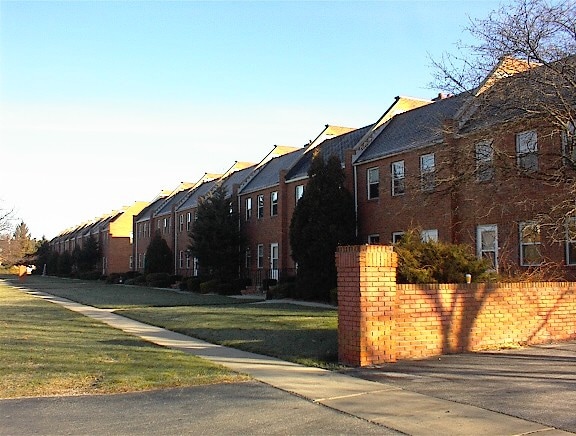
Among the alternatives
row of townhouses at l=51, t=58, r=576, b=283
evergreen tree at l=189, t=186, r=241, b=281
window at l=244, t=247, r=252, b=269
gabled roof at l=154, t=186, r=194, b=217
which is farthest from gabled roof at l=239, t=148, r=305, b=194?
gabled roof at l=154, t=186, r=194, b=217

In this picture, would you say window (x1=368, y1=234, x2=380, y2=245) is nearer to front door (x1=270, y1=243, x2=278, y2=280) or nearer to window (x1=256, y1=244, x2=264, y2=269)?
front door (x1=270, y1=243, x2=278, y2=280)

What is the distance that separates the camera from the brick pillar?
1022 cm

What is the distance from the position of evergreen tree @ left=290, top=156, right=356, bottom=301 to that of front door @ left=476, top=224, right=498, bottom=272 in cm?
674

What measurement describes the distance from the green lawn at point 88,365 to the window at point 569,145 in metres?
8.52

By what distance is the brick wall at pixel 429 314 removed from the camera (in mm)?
10297

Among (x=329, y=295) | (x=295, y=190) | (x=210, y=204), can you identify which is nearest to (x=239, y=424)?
(x=329, y=295)

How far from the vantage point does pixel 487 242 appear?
21.9 metres

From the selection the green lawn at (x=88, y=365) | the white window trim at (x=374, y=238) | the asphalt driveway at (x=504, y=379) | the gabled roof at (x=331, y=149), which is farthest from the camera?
the gabled roof at (x=331, y=149)

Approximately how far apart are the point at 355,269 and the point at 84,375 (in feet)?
15.1

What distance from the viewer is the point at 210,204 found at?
3922cm

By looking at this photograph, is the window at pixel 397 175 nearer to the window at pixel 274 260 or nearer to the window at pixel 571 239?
the window at pixel 571 239

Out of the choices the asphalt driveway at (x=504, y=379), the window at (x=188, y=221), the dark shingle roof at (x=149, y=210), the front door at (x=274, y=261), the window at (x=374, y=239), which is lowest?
the asphalt driveway at (x=504, y=379)

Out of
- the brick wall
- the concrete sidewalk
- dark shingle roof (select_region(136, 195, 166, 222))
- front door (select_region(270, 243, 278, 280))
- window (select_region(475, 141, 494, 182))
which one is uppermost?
dark shingle roof (select_region(136, 195, 166, 222))

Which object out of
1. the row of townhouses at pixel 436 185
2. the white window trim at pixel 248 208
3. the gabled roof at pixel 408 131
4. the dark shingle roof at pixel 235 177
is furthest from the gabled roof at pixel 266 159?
the gabled roof at pixel 408 131
